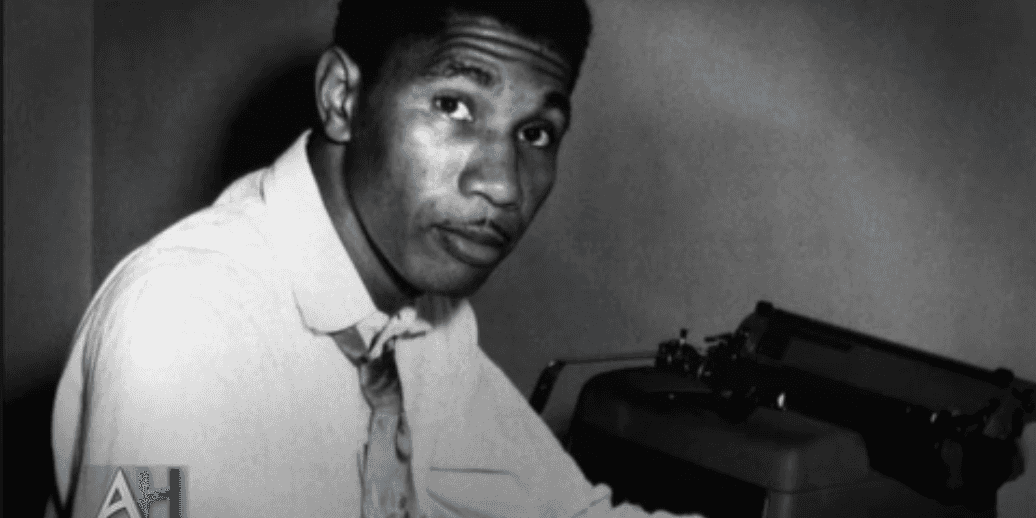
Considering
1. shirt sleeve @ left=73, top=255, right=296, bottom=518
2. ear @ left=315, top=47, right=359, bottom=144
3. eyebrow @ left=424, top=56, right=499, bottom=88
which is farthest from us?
ear @ left=315, top=47, right=359, bottom=144

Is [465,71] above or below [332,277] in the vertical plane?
above

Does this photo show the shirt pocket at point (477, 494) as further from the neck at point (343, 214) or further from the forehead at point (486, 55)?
the forehead at point (486, 55)

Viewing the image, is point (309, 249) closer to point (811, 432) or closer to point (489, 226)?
point (489, 226)

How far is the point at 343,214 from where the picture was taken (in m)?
1.27

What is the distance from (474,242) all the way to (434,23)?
0.24 m

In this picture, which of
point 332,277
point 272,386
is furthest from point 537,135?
point 272,386

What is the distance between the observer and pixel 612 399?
5.34 ft

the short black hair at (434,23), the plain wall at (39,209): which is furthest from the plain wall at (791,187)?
the plain wall at (39,209)

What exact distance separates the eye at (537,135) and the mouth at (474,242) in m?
0.11

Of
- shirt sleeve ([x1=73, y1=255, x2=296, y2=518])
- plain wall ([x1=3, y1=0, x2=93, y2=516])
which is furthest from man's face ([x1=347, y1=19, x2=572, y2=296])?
plain wall ([x1=3, y1=0, x2=93, y2=516])

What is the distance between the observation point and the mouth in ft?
3.79

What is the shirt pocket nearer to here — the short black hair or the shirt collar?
the shirt collar

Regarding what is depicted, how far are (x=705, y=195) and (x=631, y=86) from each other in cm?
28

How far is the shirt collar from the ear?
0.05 metres
